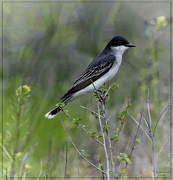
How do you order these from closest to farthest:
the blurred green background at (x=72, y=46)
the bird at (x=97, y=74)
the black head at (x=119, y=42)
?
the bird at (x=97, y=74) < the black head at (x=119, y=42) < the blurred green background at (x=72, y=46)

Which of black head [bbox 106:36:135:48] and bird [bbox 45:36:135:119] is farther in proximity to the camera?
black head [bbox 106:36:135:48]

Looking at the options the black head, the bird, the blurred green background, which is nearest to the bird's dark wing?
the bird

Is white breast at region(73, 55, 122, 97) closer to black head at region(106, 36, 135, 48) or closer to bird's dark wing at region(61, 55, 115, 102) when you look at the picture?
bird's dark wing at region(61, 55, 115, 102)

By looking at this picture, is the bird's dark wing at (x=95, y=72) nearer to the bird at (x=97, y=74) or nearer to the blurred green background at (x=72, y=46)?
the bird at (x=97, y=74)

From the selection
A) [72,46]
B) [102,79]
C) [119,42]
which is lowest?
[102,79]

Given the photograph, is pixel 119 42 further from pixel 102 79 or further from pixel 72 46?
pixel 72 46

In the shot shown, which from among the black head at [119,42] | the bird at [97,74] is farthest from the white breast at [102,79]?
the black head at [119,42]

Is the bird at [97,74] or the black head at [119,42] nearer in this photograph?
the bird at [97,74]

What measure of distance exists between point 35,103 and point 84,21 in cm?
204

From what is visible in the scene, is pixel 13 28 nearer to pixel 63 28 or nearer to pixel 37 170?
pixel 63 28

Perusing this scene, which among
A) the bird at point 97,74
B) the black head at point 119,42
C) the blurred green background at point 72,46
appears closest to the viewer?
the bird at point 97,74

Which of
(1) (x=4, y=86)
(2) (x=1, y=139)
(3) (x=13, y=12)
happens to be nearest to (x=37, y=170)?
(2) (x=1, y=139)

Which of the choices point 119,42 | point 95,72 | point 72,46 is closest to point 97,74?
point 95,72

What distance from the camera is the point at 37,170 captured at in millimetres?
3895
